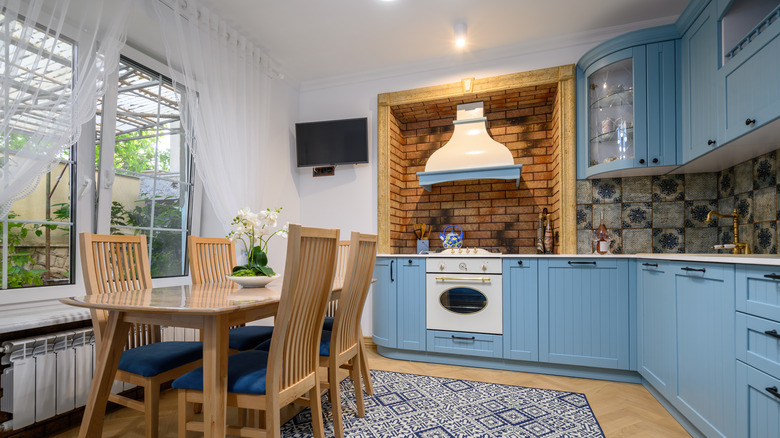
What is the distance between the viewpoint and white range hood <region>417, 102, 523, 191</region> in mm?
3361

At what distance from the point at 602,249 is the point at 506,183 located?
1074 mm

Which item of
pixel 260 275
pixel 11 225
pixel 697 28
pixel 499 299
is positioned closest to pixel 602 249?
pixel 499 299

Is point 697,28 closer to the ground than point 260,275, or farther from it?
farther from it

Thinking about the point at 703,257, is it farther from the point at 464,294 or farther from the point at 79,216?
the point at 79,216

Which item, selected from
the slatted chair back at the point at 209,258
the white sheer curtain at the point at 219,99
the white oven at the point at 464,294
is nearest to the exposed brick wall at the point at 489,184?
the white oven at the point at 464,294

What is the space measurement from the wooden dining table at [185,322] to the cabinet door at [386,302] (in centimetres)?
174

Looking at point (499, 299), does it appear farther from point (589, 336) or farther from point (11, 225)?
point (11, 225)

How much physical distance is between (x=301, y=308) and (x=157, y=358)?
70 cm

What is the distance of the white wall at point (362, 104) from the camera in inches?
136

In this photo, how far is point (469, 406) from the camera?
2311 mm

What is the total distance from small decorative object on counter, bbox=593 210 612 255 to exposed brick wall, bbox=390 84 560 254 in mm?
510

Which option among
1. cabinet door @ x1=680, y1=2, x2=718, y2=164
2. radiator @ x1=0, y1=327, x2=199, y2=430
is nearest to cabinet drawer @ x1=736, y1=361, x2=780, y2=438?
cabinet door @ x1=680, y1=2, x2=718, y2=164

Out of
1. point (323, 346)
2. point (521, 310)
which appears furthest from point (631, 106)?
point (323, 346)

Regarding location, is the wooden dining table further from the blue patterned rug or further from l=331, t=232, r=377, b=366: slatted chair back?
the blue patterned rug
